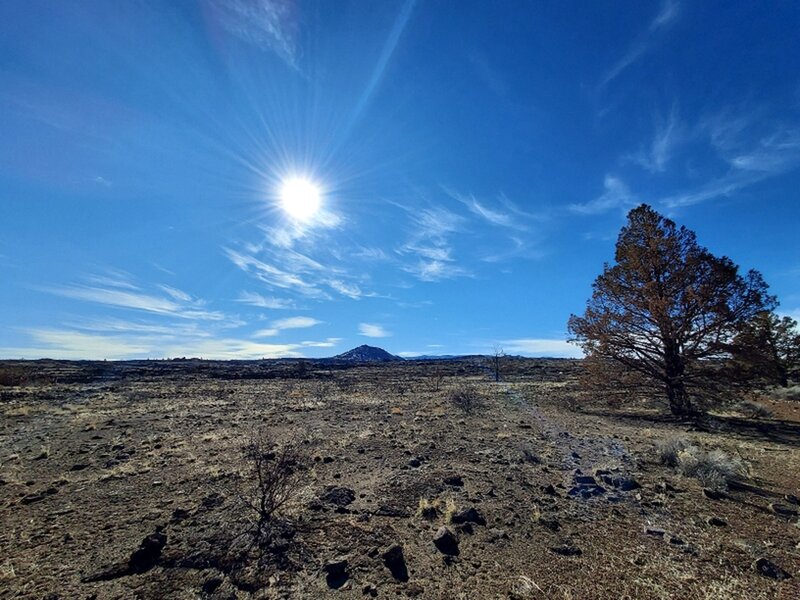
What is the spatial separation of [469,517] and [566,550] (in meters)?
1.64

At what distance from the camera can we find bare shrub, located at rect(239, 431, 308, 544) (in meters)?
6.61

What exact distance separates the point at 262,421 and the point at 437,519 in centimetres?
1364

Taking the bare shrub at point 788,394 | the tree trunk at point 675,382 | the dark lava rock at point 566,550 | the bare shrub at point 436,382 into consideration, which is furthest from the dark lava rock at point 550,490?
the bare shrub at point 788,394

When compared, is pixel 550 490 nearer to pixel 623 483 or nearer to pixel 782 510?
pixel 623 483

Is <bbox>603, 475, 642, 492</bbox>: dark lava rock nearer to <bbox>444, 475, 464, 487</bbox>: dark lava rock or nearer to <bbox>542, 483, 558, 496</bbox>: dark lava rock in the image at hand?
<bbox>542, 483, 558, 496</bbox>: dark lava rock

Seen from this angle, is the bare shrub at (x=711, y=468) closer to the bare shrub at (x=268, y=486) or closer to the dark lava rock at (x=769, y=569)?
the dark lava rock at (x=769, y=569)

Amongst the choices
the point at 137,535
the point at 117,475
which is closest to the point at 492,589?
the point at 137,535

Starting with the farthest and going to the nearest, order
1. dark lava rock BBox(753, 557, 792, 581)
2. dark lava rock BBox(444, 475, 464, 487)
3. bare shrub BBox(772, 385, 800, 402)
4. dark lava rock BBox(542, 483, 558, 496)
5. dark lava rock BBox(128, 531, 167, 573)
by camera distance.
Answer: bare shrub BBox(772, 385, 800, 402), dark lava rock BBox(444, 475, 464, 487), dark lava rock BBox(542, 483, 558, 496), dark lava rock BBox(128, 531, 167, 573), dark lava rock BBox(753, 557, 792, 581)

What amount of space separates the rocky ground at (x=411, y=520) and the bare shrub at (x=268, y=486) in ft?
0.58

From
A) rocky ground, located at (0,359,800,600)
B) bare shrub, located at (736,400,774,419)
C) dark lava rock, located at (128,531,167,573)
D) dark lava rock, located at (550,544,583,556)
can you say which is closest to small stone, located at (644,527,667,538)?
rocky ground, located at (0,359,800,600)

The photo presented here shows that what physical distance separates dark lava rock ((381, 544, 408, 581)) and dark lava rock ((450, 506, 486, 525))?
4.57 ft

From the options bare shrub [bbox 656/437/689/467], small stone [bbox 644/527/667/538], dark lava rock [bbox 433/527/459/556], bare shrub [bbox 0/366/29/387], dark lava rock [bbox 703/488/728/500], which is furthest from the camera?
bare shrub [bbox 0/366/29/387]

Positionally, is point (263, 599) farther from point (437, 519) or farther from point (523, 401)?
point (523, 401)

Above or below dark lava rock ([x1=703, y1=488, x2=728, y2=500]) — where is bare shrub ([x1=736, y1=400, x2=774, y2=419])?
above
